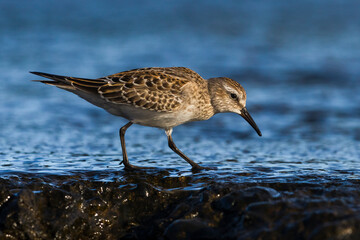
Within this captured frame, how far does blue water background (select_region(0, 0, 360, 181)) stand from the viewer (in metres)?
7.91

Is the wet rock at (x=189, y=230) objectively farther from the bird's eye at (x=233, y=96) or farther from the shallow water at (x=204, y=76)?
the bird's eye at (x=233, y=96)

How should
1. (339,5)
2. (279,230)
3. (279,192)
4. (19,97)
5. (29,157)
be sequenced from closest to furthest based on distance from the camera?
(279,230) → (279,192) → (29,157) → (19,97) → (339,5)

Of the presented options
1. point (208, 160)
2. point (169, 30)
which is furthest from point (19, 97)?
point (169, 30)

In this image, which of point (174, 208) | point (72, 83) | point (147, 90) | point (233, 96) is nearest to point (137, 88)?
point (147, 90)

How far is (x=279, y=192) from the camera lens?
224 inches

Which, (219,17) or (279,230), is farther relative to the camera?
(219,17)

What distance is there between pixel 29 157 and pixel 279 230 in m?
4.05

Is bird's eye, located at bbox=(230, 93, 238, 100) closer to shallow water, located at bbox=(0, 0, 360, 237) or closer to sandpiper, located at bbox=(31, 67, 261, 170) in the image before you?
sandpiper, located at bbox=(31, 67, 261, 170)

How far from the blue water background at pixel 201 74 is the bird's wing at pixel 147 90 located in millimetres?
907

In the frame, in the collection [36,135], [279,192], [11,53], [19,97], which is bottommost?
[279,192]

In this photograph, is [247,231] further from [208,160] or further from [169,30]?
[169,30]

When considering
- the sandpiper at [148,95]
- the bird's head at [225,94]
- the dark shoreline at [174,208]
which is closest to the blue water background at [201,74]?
the dark shoreline at [174,208]

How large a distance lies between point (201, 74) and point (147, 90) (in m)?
7.92

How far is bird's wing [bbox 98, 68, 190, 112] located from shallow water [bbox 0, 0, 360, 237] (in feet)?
2.98
